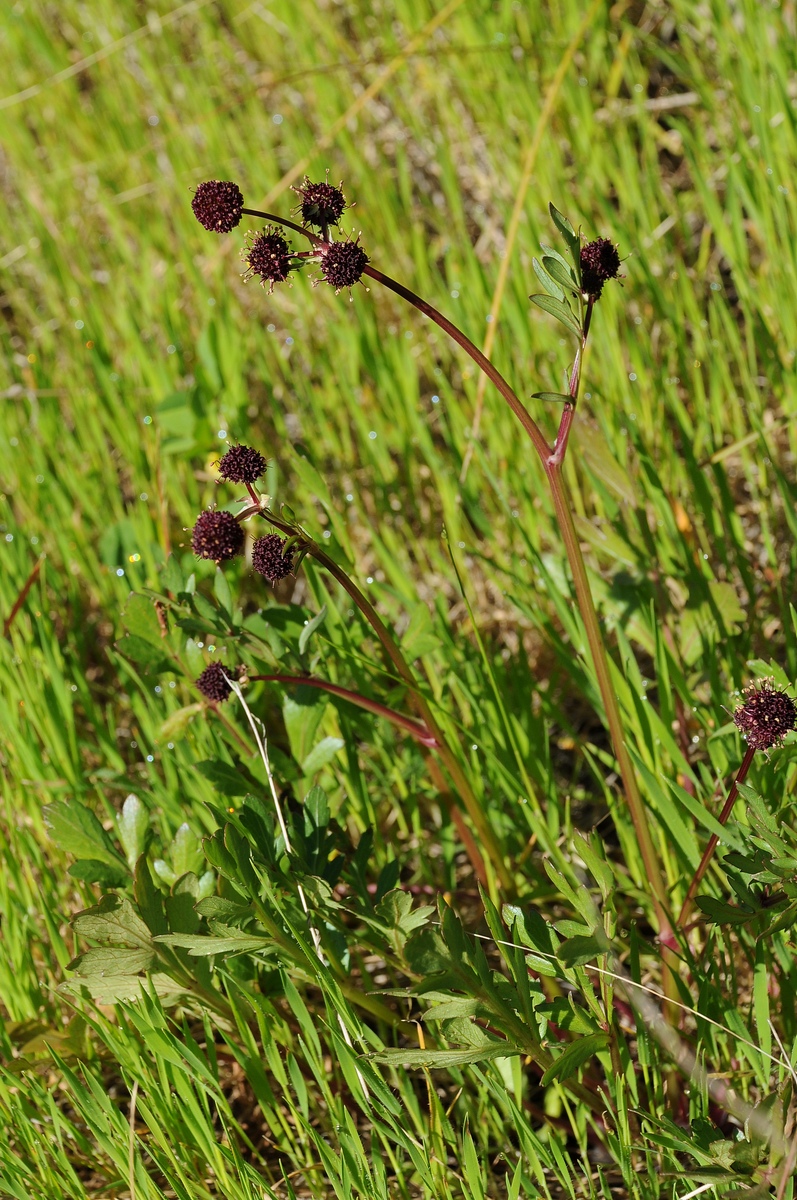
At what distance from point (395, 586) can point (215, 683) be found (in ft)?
2.15

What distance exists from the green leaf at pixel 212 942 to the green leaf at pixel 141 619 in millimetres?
411

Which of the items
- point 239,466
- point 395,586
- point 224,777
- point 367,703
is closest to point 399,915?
point 367,703

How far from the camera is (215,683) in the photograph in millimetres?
1170

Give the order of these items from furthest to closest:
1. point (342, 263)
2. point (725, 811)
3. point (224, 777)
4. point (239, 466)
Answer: point (224, 777) → point (725, 811) → point (239, 466) → point (342, 263)

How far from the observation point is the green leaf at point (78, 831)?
1.24 meters

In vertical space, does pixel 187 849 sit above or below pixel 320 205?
below

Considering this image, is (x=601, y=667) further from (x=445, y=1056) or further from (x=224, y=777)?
(x=224, y=777)

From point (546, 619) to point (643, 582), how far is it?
15cm

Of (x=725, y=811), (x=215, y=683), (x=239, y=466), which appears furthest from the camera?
(x=215, y=683)

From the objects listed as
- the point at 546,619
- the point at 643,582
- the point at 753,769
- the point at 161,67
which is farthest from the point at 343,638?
the point at 161,67

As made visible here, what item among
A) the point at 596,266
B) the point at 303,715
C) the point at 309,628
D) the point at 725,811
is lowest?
the point at 725,811

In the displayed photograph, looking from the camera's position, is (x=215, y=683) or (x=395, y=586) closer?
(x=215, y=683)

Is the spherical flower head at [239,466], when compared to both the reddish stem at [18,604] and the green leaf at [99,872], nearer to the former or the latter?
the green leaf at [99,872]

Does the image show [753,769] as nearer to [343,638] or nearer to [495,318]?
[343,638]
